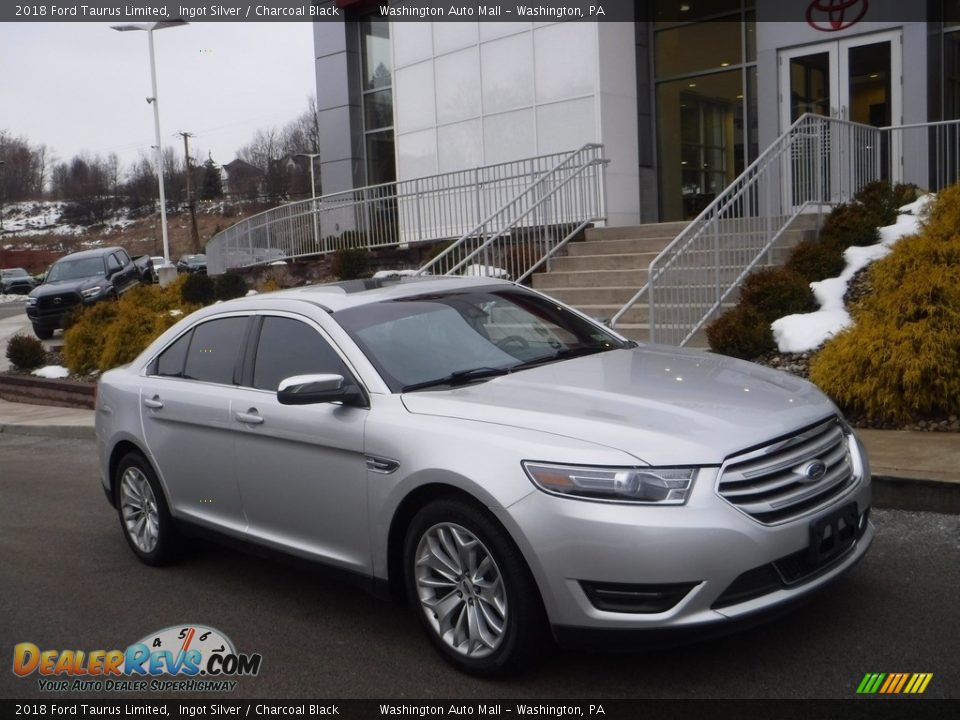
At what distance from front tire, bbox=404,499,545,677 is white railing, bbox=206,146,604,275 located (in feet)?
35.9

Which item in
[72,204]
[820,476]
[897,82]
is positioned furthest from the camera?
[72,204]

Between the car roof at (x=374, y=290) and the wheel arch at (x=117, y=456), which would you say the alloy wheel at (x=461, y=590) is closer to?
the car roof at (x=374, y=290)

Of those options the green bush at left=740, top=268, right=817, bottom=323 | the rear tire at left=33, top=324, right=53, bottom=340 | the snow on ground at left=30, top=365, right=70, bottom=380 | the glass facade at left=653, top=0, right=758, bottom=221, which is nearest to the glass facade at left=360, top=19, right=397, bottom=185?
the glass facade at left=653, top=0, right=758, bottom=221

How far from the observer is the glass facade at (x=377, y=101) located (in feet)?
73.3

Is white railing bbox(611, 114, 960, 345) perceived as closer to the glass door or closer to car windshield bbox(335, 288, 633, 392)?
the glass door

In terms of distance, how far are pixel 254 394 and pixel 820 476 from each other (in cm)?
288

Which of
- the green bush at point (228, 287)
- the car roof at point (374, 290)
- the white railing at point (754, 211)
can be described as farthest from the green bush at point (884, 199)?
the green bush at point (228, 287)

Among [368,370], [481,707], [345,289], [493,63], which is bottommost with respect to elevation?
[481,707]

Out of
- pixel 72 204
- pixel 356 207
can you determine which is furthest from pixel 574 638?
pixel 72 204

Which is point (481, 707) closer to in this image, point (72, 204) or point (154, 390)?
point (154, 390)

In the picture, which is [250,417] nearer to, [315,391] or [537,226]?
[315,391]

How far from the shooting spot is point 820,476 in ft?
13.1

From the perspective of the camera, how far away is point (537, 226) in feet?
47.3

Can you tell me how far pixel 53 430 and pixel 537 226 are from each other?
284 inches
